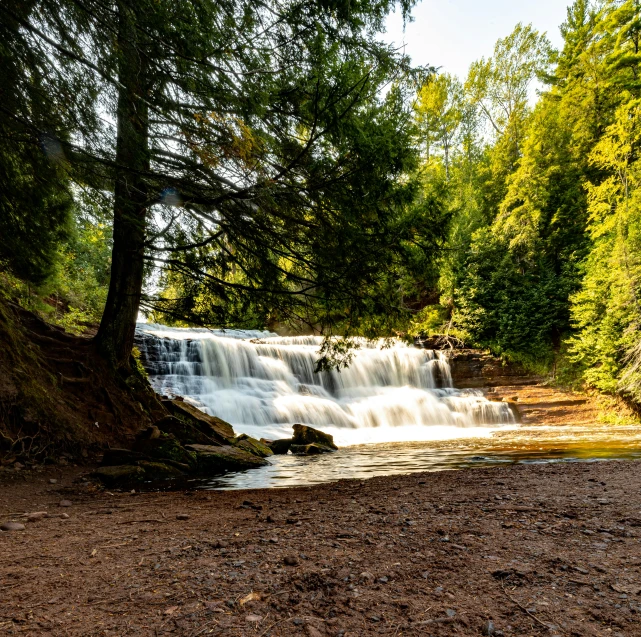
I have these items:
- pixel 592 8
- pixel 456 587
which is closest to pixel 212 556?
pixel 456 587

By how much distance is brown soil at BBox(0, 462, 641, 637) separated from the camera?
5.74 ft

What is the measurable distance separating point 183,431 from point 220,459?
3.84 ft

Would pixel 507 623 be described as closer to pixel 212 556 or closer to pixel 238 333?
pixel 212 556

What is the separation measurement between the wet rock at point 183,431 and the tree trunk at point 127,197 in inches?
52.7

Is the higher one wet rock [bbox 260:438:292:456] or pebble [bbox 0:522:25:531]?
pebble [bbox 0:522:25:531]

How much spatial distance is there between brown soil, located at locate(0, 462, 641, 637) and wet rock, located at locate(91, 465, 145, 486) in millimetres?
1215

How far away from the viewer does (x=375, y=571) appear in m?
2.23

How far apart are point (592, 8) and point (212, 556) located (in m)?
34.1

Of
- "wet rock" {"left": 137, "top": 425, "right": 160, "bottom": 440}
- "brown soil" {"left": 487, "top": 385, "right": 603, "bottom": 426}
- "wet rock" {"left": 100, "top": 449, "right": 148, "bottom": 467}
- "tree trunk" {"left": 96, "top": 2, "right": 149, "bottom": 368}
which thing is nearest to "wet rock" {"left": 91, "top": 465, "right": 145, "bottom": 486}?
"wet rock" {"left": 100, "top": 449, "right": 148, "bottom": 467}

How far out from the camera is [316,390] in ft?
53.1

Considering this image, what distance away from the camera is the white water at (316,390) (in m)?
13.1

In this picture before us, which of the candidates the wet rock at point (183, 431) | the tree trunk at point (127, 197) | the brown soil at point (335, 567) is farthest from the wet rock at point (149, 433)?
the brown soil at point (335, 567)

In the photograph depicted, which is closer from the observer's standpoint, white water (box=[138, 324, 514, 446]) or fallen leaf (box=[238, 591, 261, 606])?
fallen leaf (box=[238, 591, 261, 606])

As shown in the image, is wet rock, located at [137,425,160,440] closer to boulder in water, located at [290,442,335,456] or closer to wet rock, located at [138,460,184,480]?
wet rock, located at [138,460,184,480]
